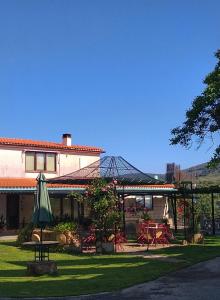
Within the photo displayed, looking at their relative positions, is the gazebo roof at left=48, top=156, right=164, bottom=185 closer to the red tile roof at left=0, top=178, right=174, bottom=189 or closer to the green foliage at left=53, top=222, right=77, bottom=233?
the green foliage at left=53, top=222, right=77, bottom=233

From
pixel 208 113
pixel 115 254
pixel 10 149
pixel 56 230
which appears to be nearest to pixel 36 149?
pixel 10 149

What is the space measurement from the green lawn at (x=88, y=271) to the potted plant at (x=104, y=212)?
59.7 inches

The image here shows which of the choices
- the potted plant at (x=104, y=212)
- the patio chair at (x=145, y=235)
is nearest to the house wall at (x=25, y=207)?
the patio chair at (x=145, y=235)

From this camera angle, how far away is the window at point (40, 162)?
34.3 meters

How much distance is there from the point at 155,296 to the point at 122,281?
1.98 m

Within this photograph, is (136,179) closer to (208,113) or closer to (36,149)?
(208,113)

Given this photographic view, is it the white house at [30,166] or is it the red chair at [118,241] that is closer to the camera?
the red chair at [118,241]

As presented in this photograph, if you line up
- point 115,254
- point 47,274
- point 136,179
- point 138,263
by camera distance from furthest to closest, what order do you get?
1. point 136,179
2. point 115,254
3. point 138,263
4. point 47,274

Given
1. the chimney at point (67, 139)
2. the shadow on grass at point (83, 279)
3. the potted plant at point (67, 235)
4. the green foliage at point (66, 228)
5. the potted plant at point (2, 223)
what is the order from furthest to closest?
the chimney at point (67, 139), the potted plant at point (2, 223), the green foliage at point (66, 228), the potted plant at point (67, 235), the shadow on grass at point (83, 279)

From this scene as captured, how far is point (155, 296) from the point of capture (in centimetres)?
1124

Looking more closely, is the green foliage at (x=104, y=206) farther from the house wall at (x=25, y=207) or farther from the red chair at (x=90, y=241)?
the house wall at (x=25, y=207)

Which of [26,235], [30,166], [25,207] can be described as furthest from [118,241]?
[30,166]

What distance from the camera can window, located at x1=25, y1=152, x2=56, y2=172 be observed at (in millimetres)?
34312

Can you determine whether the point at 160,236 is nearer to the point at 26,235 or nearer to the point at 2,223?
the point at 26,235
